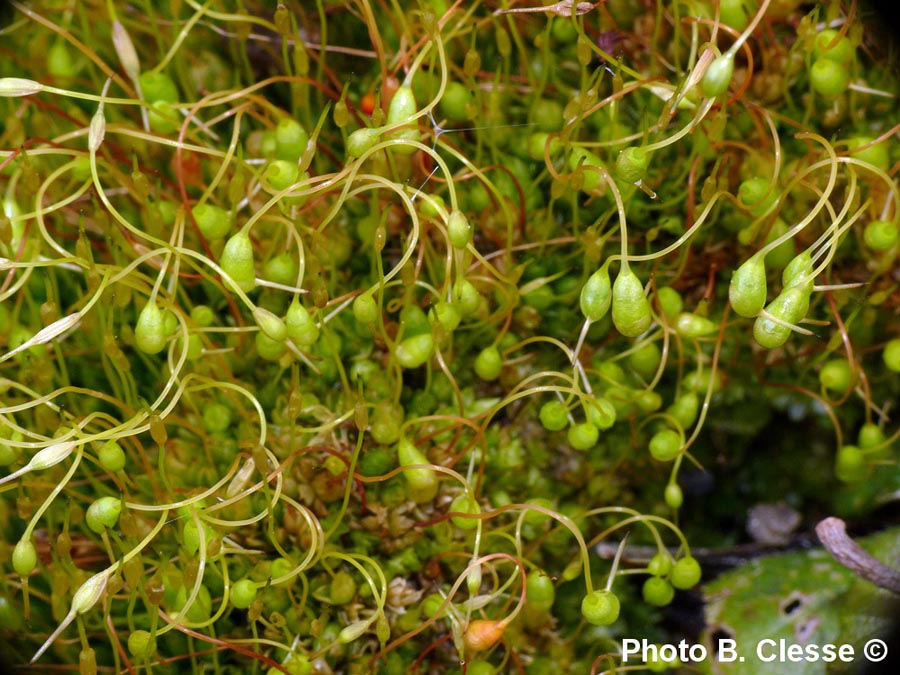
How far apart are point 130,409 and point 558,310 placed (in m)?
0.45

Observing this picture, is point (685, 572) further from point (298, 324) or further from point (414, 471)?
point (298, 324)

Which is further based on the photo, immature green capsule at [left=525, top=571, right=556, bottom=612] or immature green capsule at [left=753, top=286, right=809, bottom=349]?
immature green capsule at [left=525, top=571, right=556, bottom=612]

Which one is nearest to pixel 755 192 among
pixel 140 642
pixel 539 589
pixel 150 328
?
pixel 539 589

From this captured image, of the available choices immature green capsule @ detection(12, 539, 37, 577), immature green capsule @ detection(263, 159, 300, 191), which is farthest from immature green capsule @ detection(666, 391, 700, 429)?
immature green capsule @ detection(12, 539, 37, 577)

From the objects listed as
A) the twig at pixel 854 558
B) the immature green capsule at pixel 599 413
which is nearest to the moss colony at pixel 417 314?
the immature green capsule at pixel 599 413

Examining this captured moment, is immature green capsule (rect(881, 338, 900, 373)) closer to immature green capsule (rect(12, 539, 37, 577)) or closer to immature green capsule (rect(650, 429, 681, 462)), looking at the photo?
immature green capsule (rect(650, 429, 681, 462))

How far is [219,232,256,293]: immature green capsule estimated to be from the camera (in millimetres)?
759

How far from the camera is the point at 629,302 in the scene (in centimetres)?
73

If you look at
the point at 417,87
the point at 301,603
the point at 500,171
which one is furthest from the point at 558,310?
the point at 301,603

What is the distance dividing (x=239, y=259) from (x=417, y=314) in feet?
0.66

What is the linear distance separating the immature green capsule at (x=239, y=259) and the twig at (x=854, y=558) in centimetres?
59

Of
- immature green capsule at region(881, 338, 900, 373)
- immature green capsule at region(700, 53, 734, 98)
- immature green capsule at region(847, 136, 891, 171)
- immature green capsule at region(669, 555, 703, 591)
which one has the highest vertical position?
immature green capsule at region(700, 53, 734, 98)

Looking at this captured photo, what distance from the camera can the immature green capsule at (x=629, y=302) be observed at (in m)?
0.73

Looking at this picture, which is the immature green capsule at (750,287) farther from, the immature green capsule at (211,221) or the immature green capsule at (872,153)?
the immature green capsule at (211,221)
